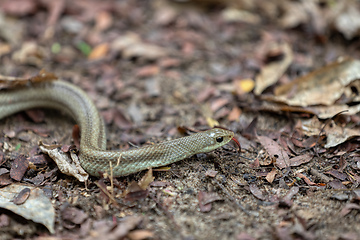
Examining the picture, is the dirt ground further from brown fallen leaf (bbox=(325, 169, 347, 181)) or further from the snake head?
the snake head

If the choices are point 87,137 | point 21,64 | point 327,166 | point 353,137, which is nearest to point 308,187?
point 327,166

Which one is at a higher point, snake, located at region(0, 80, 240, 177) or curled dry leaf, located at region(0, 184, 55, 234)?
snake, located at region(0, 80, 240, 177)

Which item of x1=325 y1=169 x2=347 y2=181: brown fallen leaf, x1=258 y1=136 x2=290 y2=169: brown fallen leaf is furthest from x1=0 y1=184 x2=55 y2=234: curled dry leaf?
x1=325 y1=169 x2=347 y2=181: brown fallen leaf

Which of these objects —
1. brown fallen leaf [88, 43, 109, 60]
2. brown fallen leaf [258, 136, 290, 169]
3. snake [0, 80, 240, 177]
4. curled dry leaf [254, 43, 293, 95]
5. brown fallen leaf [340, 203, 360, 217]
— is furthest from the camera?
brown fallen leaf [88, 43, 109, 60]

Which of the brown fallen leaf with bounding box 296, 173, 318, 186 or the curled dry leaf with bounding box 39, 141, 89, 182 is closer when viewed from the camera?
the brown fallen leaf with bounding box 296, 173, 318, 186

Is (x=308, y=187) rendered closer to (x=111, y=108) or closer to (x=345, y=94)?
(x=345, y=94)

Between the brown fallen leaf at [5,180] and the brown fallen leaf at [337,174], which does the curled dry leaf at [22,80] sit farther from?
the brown fallen leaf at [337,174]

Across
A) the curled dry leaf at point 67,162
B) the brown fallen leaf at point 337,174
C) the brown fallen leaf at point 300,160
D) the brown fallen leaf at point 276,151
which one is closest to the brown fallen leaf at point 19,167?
the curled dry leaf at point 67,162

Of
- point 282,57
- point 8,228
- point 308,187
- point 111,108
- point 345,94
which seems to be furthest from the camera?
point 282,57
